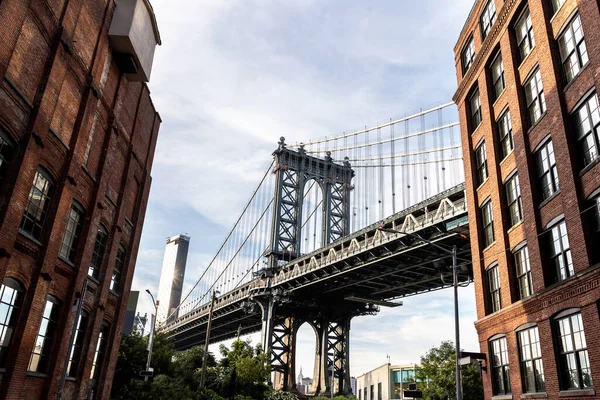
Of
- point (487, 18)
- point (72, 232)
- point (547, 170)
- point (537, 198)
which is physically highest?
point (487, 18)

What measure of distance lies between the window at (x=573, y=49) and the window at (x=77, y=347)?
67.4 ft

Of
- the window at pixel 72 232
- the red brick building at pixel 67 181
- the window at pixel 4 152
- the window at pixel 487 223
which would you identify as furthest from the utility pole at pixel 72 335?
→ the window at pixel 487 223

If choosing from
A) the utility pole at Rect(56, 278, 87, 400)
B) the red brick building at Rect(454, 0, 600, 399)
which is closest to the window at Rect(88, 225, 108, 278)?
the utility pole at Rect(56, 278, 87, 400)

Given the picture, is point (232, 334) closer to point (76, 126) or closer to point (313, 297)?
point (313, 297)

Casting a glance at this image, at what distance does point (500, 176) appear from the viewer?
922 inches

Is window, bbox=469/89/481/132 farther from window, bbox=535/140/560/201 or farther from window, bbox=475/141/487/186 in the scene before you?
window, bbox=535/140/560/201

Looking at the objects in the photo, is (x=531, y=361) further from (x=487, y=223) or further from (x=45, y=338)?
(x=45, y=338)

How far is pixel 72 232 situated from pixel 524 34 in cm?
2041

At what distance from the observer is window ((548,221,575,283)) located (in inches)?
684

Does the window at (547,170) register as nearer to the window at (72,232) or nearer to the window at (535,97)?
the window at (535,97)

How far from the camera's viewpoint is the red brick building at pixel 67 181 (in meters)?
16.2

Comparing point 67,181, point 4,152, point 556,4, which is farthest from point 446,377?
point 4,152

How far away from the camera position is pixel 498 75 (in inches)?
987

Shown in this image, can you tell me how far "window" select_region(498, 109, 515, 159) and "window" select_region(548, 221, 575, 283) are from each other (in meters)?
5.48
